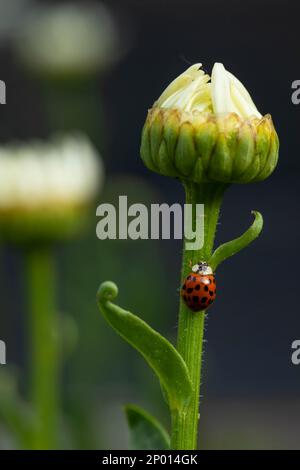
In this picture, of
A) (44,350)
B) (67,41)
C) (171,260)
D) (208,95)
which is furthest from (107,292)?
(171,260)

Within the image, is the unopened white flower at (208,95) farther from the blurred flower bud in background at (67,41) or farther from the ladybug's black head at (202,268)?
the blurred flower bud in background at (67,41)

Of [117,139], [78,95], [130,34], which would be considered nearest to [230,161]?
[78,95]

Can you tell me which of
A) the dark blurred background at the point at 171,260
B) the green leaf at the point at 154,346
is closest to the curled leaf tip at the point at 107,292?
the green leaf at the point at 154,346

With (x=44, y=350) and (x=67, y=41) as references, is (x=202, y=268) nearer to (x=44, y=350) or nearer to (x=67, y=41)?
(x=44, y=350)

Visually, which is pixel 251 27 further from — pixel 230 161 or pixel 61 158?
pixel 230 161

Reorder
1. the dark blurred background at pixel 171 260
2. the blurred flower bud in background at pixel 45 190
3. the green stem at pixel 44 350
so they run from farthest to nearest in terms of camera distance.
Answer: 1. the dark blurred background at pixel 171 260
2. the blurred flower bud in background at pixel 45 190
3. the green stem at pixel 44 350
